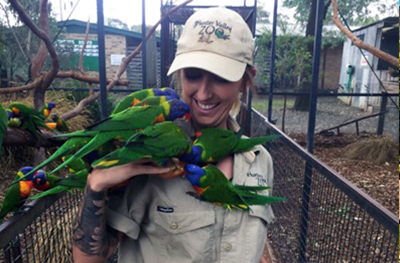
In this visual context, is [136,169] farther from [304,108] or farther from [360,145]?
[304,108]

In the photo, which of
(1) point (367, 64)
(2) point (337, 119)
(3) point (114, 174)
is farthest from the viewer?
(2) point (337, 119)

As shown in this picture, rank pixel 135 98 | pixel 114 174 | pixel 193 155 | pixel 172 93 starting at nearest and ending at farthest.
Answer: pixel 114 174, pixel 193 155, pixel 172 93, pixel 135 98

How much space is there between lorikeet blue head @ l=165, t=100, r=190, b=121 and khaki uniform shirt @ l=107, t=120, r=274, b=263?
209mm

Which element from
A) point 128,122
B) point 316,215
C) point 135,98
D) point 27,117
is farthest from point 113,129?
point 316,215

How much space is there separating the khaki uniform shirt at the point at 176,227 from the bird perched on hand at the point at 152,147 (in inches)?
4.4

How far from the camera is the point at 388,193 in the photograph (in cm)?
344

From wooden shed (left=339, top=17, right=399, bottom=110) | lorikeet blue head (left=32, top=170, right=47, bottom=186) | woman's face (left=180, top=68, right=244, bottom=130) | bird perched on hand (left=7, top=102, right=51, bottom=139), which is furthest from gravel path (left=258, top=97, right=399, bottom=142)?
lorikeet blue head (left=32, top=170, right=47, bottom=186)

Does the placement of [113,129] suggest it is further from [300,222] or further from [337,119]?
[337,119]

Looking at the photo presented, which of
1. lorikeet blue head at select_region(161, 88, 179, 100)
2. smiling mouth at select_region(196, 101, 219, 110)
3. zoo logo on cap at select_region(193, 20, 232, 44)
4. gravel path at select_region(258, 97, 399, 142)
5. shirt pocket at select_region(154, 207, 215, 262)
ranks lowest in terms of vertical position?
gravel path at select_region(258, 97, 399, 142)

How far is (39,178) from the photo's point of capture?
123cm

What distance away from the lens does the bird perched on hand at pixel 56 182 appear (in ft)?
3.83

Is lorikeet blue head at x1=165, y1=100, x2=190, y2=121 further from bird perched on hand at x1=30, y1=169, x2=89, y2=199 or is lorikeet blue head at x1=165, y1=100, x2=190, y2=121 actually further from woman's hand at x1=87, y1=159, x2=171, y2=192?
bird perched on hand at x1=30, y1=169, x2=89, y2=199

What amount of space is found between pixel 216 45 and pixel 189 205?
0.50 metres

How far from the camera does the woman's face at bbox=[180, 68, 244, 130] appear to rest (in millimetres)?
1052
